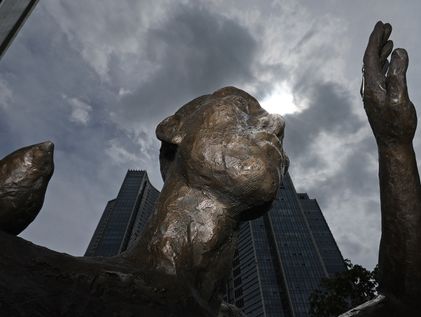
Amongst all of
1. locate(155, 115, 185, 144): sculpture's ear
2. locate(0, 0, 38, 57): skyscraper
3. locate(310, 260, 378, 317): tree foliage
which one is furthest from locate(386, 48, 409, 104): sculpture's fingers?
locate(310, 260, 378, 317): tree foliage

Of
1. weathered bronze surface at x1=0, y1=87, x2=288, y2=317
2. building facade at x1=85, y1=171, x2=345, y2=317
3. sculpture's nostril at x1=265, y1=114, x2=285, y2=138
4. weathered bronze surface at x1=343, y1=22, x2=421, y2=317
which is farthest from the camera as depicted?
building facade at x1=85, y1=171, x2=345, y2=317

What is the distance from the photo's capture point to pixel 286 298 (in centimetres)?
5588

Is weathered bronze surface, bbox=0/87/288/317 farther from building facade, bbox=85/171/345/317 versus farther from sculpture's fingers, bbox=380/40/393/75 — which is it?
building facade, bbox=85/171/345/317

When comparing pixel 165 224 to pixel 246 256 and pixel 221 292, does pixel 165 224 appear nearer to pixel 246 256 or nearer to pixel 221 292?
pixel 221 292

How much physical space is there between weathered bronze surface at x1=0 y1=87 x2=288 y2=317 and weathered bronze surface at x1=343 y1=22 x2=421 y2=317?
64 cm

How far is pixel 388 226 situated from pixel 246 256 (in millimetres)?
65466

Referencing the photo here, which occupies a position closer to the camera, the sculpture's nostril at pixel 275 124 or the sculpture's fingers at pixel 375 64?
the sculpture's fingers at pixel 375 64

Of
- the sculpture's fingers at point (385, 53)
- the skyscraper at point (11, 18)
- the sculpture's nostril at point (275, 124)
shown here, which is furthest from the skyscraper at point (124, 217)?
the sculpture's fingers at point (385, 53)

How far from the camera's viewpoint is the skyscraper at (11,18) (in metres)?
6.10

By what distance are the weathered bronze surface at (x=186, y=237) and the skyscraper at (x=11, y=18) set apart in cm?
564

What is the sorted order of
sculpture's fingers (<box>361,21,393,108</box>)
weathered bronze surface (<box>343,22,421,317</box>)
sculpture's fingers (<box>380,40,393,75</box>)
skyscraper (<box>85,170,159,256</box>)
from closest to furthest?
1. weathered bronze surface (<box>343,22,421,317</box>)
2. sculpture's fingers (<box>361,21,393,108</box>)
3. sculpture's fingers (<box>380,40,393,75</box>)
4. skyscraper (<box>85,170,159,256</box>)

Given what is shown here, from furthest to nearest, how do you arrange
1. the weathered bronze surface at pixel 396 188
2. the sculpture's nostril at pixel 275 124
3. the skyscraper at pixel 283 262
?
the skyscraper at pixel 283 262 < the sculpture's nostril at pixel 275 124 < the weathered bronze surface at pixel 396 188

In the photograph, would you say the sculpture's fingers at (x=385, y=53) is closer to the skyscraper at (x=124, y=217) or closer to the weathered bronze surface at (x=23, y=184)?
the weathered bronze surface at (x=23, y=184)

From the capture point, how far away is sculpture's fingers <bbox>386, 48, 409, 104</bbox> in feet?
6.13
